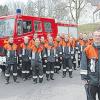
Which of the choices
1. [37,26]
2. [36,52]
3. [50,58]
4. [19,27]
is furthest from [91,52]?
[37,26]

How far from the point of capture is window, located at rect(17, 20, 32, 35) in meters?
14.9

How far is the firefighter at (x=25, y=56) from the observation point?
13498 millimetres

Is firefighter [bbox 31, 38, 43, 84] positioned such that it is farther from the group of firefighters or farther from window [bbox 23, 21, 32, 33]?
window [bbox 23, 21, 32, 33]

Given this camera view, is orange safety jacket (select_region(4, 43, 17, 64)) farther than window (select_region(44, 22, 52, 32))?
No

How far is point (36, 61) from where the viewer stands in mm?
12836

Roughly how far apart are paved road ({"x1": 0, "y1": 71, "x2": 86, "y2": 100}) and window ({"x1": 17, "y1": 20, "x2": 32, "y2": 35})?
92.5 inches

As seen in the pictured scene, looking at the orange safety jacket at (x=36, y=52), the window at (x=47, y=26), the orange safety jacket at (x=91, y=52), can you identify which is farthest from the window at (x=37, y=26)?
the orange safety jacket at (x=91, y=52)

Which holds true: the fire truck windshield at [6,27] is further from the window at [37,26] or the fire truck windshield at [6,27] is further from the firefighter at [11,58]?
the firefighter at [11,58]

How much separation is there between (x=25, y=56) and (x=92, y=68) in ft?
23.2

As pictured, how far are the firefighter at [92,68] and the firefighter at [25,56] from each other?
264 inches

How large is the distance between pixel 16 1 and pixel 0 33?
6356cm

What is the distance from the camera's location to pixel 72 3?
6028cm

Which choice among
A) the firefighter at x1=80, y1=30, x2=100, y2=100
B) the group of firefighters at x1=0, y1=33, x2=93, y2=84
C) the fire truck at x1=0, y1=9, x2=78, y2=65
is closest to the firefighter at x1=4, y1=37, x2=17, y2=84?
the group of firefighters at x1=0, y1=33, x2=93, y2=84

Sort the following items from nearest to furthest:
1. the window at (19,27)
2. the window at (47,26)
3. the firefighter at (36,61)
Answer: the firefighter at (36,61) < the window at (19,27) < the window at (47,26)
